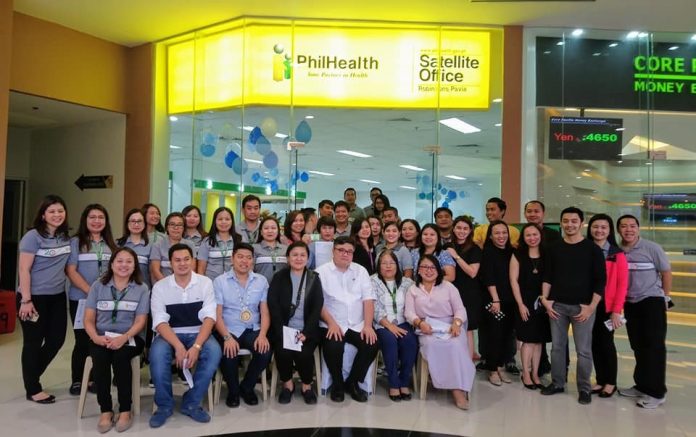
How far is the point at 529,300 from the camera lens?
13.9 feet

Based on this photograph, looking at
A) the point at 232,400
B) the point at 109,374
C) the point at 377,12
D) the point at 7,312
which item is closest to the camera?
the point at 109,374

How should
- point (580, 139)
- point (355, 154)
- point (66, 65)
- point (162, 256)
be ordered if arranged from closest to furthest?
point (162, 256)
point (580, 139)
point (66, 65)
point (355, 154)

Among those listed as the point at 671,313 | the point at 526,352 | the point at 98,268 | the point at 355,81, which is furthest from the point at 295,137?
the point at 671,313

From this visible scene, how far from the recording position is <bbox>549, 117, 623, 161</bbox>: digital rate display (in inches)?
262

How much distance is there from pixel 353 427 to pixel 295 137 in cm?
440

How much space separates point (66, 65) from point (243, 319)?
4955 millimetres

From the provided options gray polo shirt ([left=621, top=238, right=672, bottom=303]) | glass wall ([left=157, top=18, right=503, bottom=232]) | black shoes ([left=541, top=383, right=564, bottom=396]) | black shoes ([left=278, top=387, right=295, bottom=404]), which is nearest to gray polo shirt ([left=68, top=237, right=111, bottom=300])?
black shoes ([left=278, top=387, right=295, bottom=404])

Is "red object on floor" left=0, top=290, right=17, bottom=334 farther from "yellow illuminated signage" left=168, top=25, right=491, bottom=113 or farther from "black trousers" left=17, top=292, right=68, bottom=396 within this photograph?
"yellow illuminated signage" left=168, top=25, right=491, bottom=113

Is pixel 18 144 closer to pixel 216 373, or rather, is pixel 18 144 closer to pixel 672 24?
pixel 216 373

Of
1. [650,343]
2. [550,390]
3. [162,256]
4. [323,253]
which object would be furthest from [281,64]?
[650,343]

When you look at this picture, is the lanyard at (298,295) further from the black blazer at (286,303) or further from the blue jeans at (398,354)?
the blue jeans at (398,354)

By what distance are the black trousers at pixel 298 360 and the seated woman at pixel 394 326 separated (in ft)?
1.75

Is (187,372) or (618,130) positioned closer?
(187,372)

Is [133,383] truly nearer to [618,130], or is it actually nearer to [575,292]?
[575,292]
